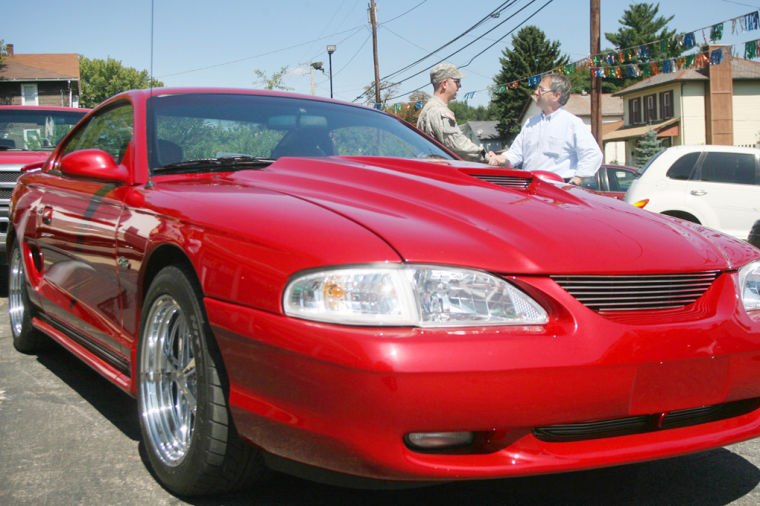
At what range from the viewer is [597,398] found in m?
2.06

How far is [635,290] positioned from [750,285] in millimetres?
520

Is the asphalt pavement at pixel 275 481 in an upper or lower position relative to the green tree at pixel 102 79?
lower

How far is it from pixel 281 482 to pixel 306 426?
81 centimetres

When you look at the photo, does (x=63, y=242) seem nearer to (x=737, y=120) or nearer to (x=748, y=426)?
(x=748, y=426)

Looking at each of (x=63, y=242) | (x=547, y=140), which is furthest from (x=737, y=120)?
(x=63, y=242)

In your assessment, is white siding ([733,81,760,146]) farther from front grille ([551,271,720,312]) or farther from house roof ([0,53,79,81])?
front grille ([551,271,720,312])

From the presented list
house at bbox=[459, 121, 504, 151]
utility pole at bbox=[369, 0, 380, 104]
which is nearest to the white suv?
utility pole at bbox=[369, 0, 380, 104]

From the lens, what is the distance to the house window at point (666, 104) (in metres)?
54.4

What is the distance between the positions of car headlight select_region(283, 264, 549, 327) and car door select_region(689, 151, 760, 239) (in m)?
8.59

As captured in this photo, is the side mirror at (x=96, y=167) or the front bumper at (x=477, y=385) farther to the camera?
the side mirror at (x=96, y=167)

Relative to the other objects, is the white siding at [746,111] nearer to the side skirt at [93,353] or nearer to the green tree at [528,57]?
the green tree at [528,57]

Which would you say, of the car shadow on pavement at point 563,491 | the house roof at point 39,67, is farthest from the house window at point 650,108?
the car shadow on pavement at point 563,491

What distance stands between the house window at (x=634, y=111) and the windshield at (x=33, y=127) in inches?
2182

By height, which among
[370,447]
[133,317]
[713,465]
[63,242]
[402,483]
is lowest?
[713,465]
